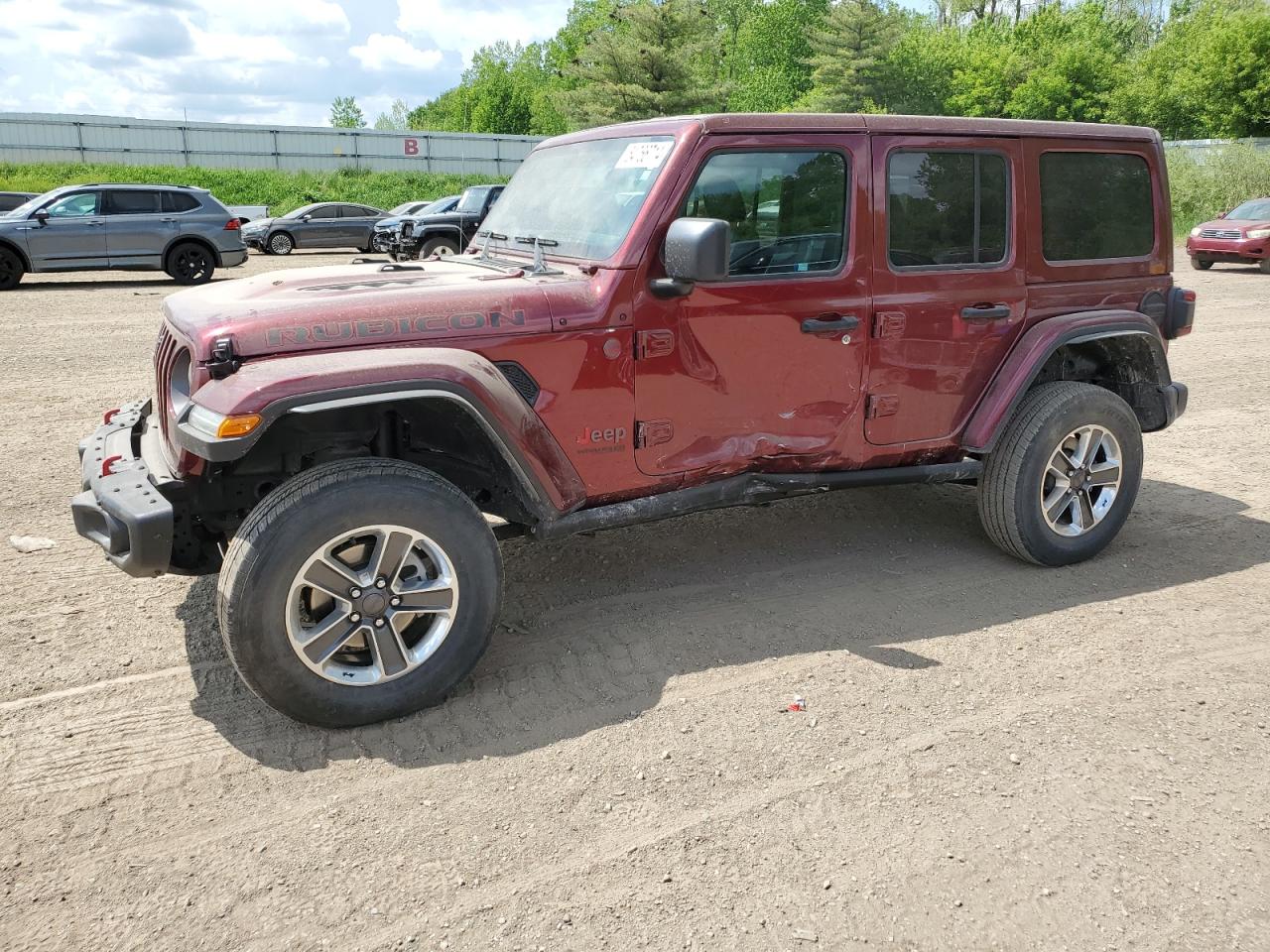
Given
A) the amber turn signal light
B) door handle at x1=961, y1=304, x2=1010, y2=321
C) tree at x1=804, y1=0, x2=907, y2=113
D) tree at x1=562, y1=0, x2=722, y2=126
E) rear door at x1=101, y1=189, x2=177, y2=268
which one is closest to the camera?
the amber turn signal light

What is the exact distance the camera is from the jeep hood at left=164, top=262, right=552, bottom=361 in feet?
10.9

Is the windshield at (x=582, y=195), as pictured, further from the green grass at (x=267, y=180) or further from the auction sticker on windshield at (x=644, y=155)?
the green grass at (x=267, y=180)

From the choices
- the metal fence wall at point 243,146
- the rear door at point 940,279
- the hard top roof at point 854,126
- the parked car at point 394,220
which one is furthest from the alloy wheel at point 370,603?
the metal fence wall at point 243,146

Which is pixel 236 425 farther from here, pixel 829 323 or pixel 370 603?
pixel 829 323

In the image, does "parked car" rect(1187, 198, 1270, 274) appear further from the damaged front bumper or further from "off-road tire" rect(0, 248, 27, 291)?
"off-road tire" rect(0, 248, 27, 291)

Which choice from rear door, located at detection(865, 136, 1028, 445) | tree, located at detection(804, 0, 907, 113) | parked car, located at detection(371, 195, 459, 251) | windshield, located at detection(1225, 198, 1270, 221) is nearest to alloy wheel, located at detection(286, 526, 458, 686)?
rear door, located at detection(865, 136, 1028, 445)

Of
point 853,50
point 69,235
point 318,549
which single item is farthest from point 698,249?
point 853,50

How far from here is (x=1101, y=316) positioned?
15.7ft

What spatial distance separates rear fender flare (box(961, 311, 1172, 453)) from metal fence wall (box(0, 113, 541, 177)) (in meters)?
41.4

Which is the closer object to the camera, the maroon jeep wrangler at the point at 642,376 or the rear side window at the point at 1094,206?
the maroon jeep wrangler at the point at 642,376

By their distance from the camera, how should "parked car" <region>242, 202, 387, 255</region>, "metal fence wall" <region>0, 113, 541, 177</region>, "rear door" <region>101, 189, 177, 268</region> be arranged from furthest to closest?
"metal fence wall" <region>0, 113, 541, 177</region> → "parked car" <region>242, 202, 387, 255</region> → "rear door" <region>101, 189, 177, 268</region>

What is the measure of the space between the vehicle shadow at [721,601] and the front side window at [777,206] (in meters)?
1.48

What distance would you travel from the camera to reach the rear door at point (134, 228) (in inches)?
636

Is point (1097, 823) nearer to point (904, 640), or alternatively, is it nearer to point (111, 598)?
point (904, 640)
